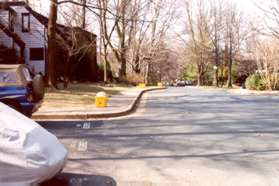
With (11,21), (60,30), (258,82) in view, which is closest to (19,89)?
(258,82)

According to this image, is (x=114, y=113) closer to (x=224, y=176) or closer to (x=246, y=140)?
(x=246, y=140)

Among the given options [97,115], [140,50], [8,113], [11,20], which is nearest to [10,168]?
[8,113]

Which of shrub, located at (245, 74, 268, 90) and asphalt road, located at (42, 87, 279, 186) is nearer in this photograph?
asphalt road, located at (42, 87, 279, 186)

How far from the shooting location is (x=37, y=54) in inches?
1773

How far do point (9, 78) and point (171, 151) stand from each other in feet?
16.5

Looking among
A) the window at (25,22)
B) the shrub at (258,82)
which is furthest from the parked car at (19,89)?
the window at (25,22)

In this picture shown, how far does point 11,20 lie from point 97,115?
1234 inches

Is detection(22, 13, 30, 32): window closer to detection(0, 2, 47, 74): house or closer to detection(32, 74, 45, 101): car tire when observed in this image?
detection(0, 2, 47, 74): house

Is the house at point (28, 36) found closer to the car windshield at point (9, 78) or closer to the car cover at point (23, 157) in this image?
the car windshield at point (9, 78)

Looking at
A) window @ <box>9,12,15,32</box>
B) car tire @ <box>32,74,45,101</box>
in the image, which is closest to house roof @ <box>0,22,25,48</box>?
window @ <box>9,12,15,32</box>

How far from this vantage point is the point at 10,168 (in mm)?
3402

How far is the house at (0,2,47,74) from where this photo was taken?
42688mm

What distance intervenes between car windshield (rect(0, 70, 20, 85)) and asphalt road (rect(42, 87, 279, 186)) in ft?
4.66

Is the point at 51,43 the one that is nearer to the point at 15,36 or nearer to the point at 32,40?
the point at 15,36
